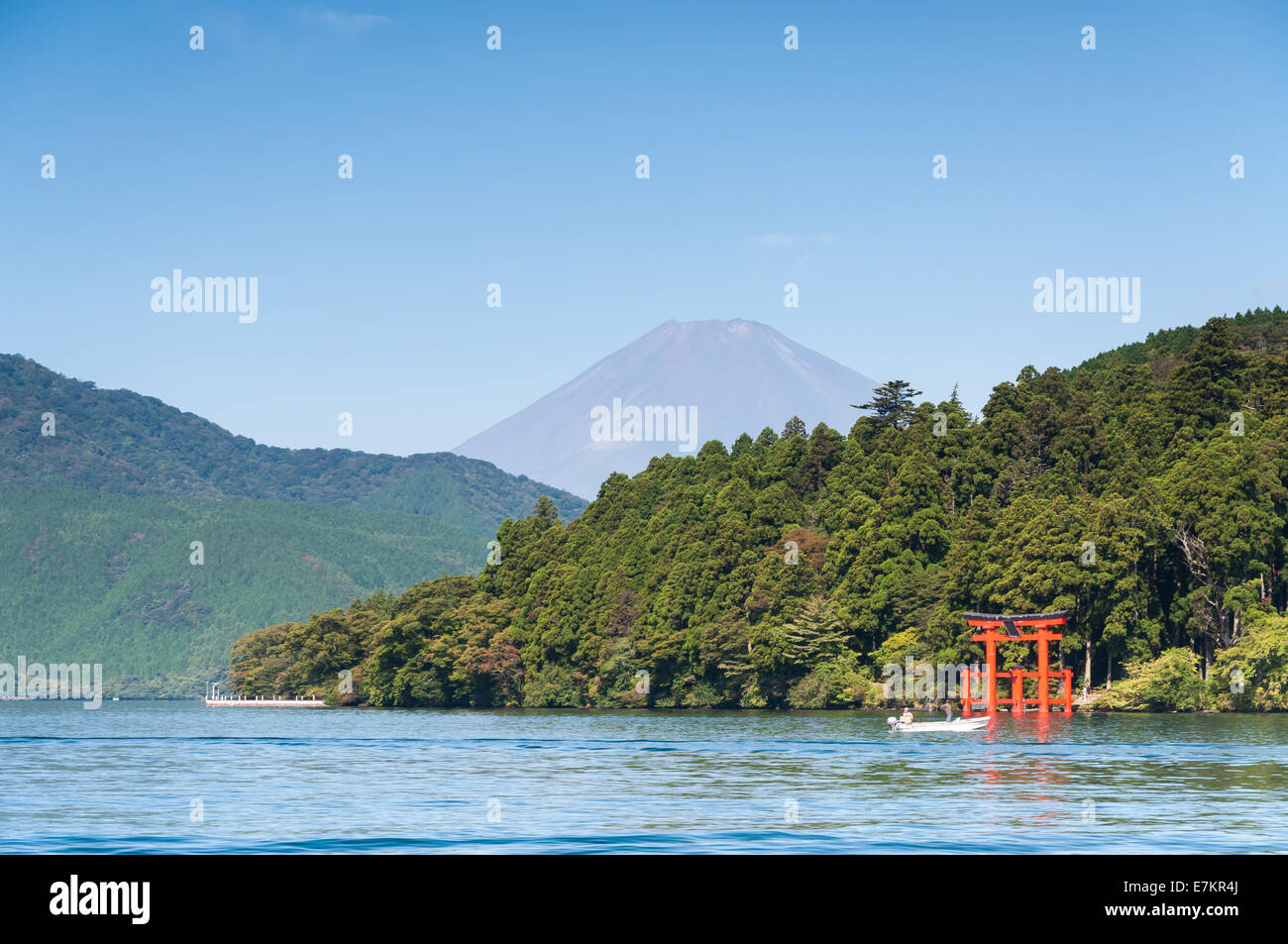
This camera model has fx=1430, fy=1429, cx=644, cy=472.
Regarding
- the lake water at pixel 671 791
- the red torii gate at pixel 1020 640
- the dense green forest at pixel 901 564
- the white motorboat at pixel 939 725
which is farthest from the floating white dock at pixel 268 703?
the white motorboat at pixel 939 725

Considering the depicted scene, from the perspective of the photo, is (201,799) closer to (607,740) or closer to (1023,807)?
(1023,807)

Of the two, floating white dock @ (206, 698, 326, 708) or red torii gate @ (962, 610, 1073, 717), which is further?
floating white dock @ (206, 698, 326, 708)

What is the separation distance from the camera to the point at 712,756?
150 ft

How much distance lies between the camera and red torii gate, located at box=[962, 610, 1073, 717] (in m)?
74.5

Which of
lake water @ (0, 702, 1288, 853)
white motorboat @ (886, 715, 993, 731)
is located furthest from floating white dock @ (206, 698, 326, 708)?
white motorboat @ (886, 715, 993, 731)

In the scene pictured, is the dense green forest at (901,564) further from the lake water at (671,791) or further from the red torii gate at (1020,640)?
the lake water at (671,791)

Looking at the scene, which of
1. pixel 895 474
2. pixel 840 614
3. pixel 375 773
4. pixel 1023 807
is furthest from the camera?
pixel 895 474

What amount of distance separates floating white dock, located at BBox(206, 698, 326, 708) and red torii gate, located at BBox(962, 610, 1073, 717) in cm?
6865

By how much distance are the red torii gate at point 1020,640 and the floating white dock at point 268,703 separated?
68648mm

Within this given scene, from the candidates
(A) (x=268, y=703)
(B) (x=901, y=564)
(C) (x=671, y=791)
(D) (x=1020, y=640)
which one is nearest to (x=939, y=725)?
(D) (x=1020, y=640)

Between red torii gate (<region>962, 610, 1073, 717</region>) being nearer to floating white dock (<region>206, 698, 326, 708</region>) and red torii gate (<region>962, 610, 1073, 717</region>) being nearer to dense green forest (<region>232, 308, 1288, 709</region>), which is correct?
dense green forest (<region>232, 308, 1288, 709</region>)
